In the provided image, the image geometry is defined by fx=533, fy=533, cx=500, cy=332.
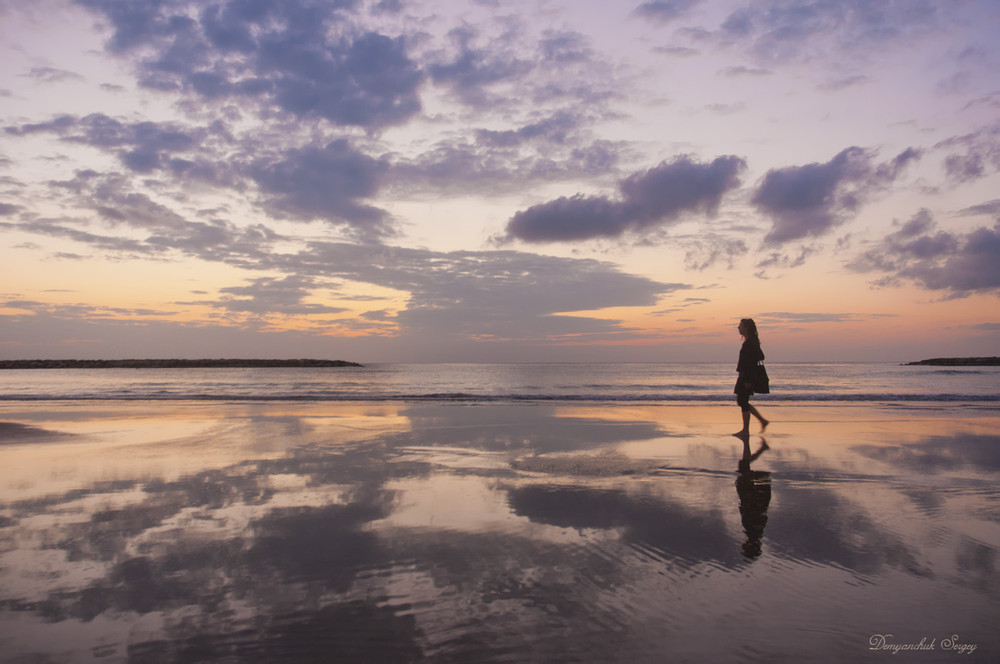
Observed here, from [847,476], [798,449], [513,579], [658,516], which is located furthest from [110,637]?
[798,449]

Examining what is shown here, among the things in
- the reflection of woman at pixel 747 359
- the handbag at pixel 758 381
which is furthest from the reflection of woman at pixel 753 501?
the handbag at pixel 758 381

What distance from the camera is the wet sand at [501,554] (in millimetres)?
3273

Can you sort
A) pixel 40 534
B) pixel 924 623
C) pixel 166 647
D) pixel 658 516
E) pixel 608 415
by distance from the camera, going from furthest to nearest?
1. pixel 608 415
2. pixel 658 516
3. pixel 40 534
4. pixel 924 623
5. pixel 166 647

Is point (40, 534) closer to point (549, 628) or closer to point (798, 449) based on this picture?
point (549, 628)

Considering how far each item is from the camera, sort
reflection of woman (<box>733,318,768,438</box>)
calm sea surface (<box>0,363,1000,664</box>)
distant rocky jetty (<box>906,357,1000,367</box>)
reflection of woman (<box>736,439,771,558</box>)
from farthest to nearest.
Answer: distant rocky jetty (<box>906,357,1000,367</box>)
reflection of woman (<box>733,318,768,438</box>)
reflection of woman (<box>736,439,771,558</box>)
calm sea surface (<box>0,363,1000,664</box>)

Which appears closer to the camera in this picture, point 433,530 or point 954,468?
point 433,530

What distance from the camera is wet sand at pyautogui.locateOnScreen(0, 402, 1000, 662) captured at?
327cm

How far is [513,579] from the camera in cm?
413

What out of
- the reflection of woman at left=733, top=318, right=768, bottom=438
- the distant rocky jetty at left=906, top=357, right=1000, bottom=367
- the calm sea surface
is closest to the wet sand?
the calm sea surface

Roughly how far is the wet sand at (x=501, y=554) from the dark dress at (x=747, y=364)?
1.87 metres

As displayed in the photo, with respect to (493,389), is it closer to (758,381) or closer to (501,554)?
(758,381)

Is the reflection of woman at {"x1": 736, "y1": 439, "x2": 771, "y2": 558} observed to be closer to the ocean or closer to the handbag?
the handbag

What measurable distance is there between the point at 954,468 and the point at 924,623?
6.69m

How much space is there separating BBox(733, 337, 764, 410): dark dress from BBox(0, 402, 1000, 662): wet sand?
187 cm
